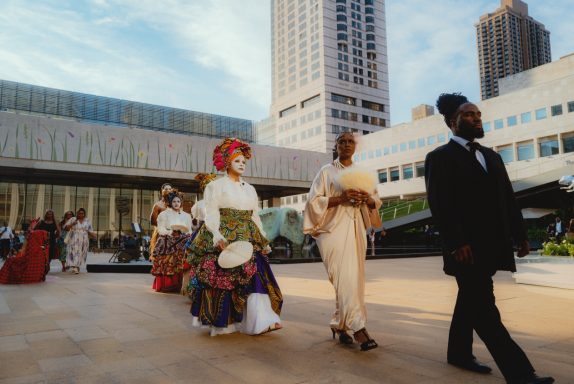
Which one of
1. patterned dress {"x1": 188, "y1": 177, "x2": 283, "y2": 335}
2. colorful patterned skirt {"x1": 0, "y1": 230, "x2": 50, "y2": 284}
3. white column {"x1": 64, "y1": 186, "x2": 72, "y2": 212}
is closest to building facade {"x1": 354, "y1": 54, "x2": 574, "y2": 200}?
→ white column {"x1": 64, "y1": 186, "x2": 72, "y2": 212}

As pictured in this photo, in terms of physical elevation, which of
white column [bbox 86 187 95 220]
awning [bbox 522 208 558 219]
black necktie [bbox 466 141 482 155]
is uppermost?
white column [bbox 86 187 95 220]

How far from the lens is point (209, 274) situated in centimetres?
379

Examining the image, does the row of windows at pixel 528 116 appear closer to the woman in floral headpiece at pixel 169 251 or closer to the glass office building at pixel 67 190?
the glass office building at pixel 67 190

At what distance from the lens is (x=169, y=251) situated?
281 inches

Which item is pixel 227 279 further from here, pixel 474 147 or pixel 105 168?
pixel 105 168

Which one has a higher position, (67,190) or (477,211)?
(67,190)

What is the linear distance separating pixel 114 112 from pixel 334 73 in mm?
48208

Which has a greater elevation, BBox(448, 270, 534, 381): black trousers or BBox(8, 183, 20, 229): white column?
BBox(8, 183, 20, 229): white column

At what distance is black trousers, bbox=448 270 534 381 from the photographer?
2252mm

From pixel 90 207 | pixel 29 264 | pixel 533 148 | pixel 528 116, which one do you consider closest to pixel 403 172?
pixel 533 148

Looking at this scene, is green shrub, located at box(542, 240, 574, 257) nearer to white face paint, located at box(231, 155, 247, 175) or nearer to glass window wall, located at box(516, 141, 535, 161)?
white face paint, located at box(231, 155, 247, 175)

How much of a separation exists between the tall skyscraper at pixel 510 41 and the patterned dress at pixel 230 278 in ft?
402

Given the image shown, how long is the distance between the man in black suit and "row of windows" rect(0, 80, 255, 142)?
40.8m

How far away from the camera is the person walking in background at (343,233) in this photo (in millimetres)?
3279
